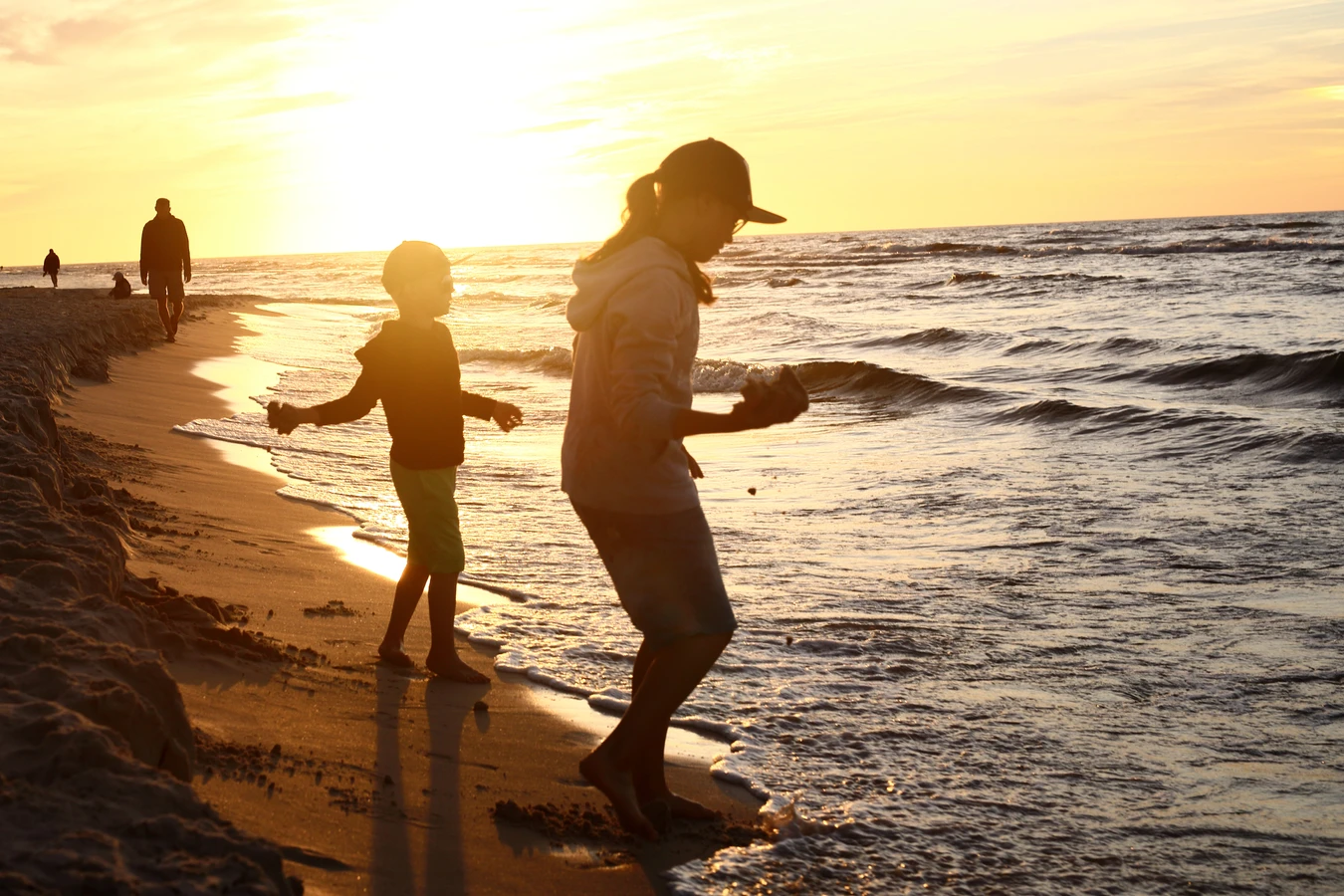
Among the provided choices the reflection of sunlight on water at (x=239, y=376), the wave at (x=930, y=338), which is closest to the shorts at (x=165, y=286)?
the reflection of sunlight on water at (x=239, y=376)

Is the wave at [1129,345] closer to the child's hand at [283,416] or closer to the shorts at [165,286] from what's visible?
the shorts at [165,286]

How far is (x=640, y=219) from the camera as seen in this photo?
295 cm

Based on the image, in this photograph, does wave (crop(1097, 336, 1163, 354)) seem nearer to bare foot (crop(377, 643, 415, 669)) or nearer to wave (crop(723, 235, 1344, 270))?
bare foot (crop(377, 643, 415, 669))

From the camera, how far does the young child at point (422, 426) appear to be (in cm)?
421

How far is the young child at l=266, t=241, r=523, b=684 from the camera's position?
421 cm

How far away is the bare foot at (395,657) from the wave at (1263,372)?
39.9ft

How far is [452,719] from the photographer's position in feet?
12.3

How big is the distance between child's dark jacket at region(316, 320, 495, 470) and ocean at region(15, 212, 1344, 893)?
90cm

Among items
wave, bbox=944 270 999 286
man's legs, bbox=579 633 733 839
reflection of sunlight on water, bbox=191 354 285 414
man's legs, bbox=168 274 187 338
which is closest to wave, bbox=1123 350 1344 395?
reflection of sunlight on water, bbox=191 354 285 414

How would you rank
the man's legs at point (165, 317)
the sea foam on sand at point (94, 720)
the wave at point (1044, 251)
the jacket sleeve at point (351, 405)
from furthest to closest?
the wave at point (1044, 251)
the man's legs at point (165, 317)
the jacket sleeve at point (351, 405)
the sea foam on sand at point (94, 720)

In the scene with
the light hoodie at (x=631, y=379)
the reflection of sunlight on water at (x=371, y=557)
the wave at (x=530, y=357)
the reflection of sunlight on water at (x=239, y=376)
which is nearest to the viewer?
the light hoodie at (x=631, y=379)

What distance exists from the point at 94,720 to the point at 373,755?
113 centimetres

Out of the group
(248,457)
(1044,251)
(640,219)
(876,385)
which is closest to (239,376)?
(248,457)

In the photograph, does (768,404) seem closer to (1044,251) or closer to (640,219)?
(640,219)
